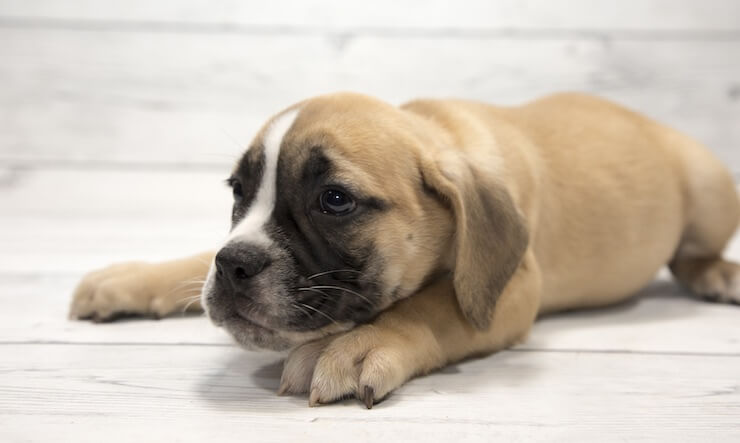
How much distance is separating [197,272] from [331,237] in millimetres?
1022

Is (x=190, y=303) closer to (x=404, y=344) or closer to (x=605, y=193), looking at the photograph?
(x=404, y=344)

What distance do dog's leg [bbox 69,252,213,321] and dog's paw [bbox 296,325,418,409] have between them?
92cm

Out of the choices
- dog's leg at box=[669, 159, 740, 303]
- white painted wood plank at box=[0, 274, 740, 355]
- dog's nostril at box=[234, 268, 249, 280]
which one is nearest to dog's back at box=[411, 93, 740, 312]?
dog's leg at box=[669, 159, 740, 303]

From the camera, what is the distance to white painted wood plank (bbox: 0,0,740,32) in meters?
6.16

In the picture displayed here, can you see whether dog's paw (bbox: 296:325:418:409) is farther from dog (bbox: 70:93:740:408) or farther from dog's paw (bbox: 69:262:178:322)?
dog's paw (bbox: 69:262:178:322)

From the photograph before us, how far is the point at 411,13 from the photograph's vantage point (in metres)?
6.23

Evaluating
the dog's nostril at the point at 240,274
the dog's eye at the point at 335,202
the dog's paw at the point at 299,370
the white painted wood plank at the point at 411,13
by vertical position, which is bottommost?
the dog's paw at the point at 299,370

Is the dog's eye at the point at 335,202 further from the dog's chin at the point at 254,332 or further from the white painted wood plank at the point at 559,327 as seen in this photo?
the white painted wood plank at the point at 559,327

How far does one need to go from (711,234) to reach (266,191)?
257cm

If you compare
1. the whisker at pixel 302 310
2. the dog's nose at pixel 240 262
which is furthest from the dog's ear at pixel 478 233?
the dog's nose at pixel 240 262

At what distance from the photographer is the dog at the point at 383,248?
268 cm

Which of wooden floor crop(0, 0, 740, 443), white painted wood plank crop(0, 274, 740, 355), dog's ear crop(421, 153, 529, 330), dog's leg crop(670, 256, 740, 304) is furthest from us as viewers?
wooden floor crop(0, 0, 740, 443)

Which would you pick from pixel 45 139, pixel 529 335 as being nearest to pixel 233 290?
pixel 529 335

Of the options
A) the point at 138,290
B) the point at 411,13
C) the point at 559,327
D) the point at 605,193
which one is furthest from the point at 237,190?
the point at 411,13
